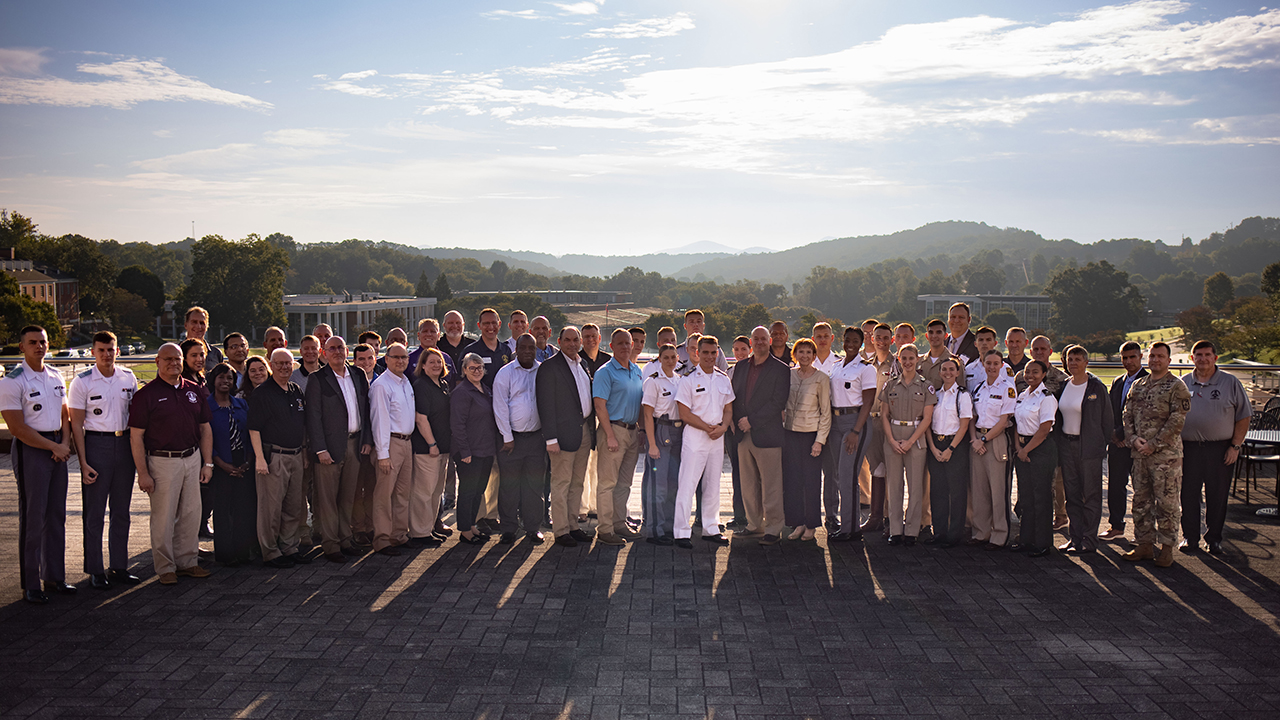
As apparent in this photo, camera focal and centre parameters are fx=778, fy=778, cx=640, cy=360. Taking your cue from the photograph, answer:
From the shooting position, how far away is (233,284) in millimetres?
67375

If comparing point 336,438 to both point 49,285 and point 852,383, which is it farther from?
point 49,285

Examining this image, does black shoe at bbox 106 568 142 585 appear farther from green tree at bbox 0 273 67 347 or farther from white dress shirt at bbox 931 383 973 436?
green tree at bbox 0 273 67 347

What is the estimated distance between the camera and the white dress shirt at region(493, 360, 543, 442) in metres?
6.56

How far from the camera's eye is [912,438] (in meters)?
6.41

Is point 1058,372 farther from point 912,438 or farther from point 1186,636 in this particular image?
point 1186,636

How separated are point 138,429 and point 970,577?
600 centimetres

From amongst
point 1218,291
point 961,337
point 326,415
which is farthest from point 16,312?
point 1218,291

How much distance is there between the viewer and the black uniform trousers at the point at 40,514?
16.8 ft

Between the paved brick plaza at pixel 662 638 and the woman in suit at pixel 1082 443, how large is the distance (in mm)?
392

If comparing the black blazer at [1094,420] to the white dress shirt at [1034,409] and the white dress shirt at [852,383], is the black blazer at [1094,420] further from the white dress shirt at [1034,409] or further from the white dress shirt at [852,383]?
the white dress shirt at [852,383]

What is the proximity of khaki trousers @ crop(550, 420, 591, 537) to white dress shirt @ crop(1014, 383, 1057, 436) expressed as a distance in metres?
3.60

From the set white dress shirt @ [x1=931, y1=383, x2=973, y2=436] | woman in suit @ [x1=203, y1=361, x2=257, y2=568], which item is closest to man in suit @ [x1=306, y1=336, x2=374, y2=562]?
woman in suit @ [x1=203, y1=361, x2=257, y2=568]

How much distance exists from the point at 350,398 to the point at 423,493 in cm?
101

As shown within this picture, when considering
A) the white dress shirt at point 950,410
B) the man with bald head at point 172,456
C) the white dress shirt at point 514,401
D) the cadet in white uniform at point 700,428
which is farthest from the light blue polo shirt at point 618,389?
the man with bald head at point 172,456
